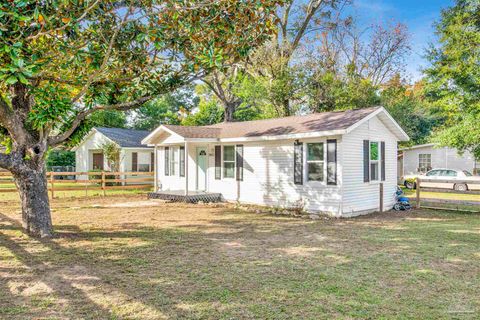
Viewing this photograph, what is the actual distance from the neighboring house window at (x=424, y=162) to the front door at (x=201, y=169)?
59.9 ft

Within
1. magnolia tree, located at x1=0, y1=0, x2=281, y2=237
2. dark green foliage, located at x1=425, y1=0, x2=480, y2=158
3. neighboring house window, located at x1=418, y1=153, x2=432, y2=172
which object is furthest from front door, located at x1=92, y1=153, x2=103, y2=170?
neighboring house window, located at x1=418, y1=153, x2=432, y2=172

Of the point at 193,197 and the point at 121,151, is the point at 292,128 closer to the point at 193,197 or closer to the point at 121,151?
the point at 193,197

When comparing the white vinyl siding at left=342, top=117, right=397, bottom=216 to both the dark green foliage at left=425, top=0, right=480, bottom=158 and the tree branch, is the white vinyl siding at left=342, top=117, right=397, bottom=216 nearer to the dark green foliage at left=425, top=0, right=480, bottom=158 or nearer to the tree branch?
the dark green foliage at left=425, top=0, right=480, bottom=158

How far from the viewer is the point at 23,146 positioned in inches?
308

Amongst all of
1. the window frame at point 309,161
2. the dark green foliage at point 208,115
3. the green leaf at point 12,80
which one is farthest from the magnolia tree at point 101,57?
the dark green foliage at point 208,115

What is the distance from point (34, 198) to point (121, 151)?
16414mm

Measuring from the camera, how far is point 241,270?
5699 mm

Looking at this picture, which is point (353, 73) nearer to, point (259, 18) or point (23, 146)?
point (259, 18)

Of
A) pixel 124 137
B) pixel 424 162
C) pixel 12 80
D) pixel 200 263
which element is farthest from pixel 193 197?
pixel 424 162

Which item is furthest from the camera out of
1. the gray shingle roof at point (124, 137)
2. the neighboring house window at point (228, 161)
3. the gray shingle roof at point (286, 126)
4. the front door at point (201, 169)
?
the gray shingle roof at point (124, 137)

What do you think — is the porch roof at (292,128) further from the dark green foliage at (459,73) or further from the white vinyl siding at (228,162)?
the dark green foliage at (459,73)

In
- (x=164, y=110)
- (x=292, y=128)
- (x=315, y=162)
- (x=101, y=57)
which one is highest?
(x=164, y=110)

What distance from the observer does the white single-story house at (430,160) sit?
25.3 metres

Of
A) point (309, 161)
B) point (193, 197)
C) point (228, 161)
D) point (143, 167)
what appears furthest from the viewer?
point (143, 167)
